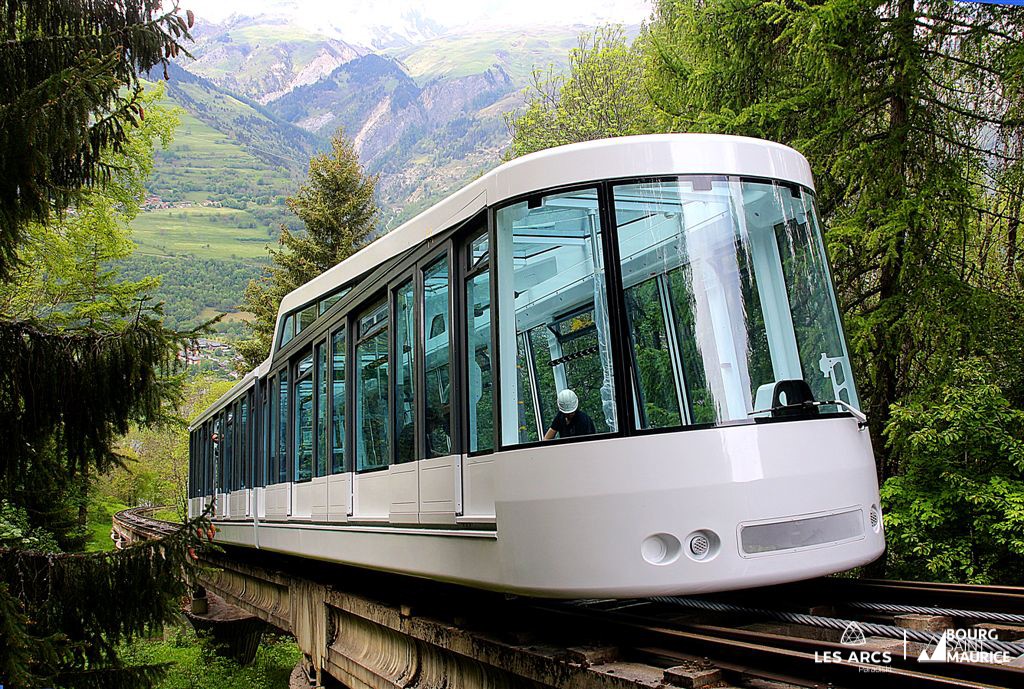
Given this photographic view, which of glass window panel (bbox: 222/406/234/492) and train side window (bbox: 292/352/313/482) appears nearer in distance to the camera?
train side window (bbox: 292/352/313/482)

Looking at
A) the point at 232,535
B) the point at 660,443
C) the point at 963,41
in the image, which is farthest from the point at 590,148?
the point at 232,535

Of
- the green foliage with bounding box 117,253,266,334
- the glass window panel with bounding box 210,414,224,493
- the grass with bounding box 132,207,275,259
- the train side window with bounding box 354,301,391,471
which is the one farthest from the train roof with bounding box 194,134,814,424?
the grass with bounding box 132,207,275,259

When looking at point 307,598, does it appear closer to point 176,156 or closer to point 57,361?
point 57,361

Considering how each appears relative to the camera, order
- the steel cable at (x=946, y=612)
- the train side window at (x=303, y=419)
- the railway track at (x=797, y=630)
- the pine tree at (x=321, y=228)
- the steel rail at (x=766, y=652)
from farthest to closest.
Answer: the pine tree at (x=321, y=228) → the train side window at (x=303, y=419) → the steel cable at (x=946, y=612) → the railway track at (x=797, y=630) → the steel rail at (x=766, y=652)

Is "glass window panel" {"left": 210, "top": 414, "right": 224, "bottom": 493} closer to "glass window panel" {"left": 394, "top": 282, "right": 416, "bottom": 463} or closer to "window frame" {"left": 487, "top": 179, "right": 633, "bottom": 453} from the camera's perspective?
"glass window panel" {"left": 394, "top": 282, "right": 416, "bottom": 463}

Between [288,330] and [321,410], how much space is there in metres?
2.30

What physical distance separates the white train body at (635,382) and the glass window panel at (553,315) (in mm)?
15

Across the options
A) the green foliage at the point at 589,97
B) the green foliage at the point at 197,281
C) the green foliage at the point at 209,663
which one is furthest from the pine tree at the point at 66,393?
the green foliage at the point at 197,281

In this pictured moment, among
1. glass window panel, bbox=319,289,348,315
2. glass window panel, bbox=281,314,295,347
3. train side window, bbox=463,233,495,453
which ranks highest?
glass window panel, bbox=281,314,295,347

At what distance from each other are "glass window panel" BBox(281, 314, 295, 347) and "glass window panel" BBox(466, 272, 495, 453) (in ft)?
18.3

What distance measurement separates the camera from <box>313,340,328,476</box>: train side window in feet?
31.9

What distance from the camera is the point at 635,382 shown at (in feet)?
18.3

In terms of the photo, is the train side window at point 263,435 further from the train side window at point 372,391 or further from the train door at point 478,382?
the train door at point 478,382

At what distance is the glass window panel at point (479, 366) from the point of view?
6301 mm
